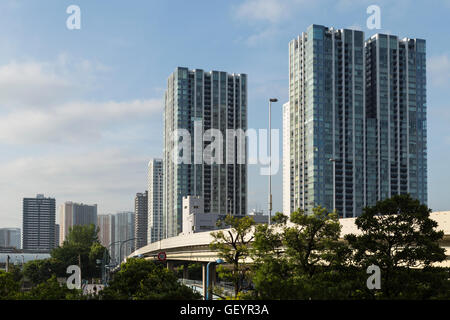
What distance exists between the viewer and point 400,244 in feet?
96.0

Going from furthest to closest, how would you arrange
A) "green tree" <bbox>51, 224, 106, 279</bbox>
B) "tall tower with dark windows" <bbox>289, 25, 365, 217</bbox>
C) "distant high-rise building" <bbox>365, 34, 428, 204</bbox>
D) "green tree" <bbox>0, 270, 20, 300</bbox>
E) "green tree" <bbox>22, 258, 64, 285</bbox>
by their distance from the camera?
"distant high-rise building" <bbox>365, 34, 428, 204</bbox> < "tall tower with dark windows" <bbox>289, 25, 365, 217</bbox> < "green tree" <bbox>51, 224, 106, 279</bbox> < "green tree" <bbox>22, 258, 64, 285</bbox> < "green tree" <bbox>0, 270, 20, 300</bbox>

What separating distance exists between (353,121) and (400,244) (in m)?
166

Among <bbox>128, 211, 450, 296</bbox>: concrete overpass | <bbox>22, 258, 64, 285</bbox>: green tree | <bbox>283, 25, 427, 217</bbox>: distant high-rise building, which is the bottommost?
<bbox>22, 258, 64, 285</bbox>: green tree

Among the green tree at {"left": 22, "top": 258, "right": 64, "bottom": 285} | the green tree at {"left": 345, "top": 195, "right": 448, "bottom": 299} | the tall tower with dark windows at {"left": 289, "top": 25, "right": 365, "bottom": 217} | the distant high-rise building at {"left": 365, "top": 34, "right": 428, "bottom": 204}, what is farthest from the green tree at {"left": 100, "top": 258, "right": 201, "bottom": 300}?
the distant high-rise building at {"left": 365, "top": 34, "right": 428, "bottom": 204}

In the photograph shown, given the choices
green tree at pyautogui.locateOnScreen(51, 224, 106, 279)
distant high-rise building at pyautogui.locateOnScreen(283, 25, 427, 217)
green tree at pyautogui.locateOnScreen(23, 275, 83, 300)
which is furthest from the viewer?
distant high-rise building at pyautogui.locateOnScreen(283, 25, 427, 217)

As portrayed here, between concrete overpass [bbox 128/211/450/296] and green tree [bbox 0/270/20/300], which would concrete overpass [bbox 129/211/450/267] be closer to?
concrete overpass [bbox 128/211/450/296]

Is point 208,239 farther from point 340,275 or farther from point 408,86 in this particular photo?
point 408,86

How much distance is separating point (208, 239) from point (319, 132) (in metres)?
126

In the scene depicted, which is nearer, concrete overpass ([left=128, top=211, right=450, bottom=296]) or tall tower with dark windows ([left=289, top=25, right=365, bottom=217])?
concrete overpass ([left=128, top=211, right=450, bottom=296])

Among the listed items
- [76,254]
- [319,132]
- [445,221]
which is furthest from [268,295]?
[319,132]

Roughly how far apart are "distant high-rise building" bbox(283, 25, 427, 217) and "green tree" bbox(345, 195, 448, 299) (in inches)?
6088

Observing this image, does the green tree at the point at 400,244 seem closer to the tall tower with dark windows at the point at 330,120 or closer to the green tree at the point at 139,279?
the green tree at the point at 139,279

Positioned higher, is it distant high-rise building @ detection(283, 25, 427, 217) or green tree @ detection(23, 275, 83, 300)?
distant high-rise building @ detection(283, 25, 427, 217)

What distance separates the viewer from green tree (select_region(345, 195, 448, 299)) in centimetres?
2684
